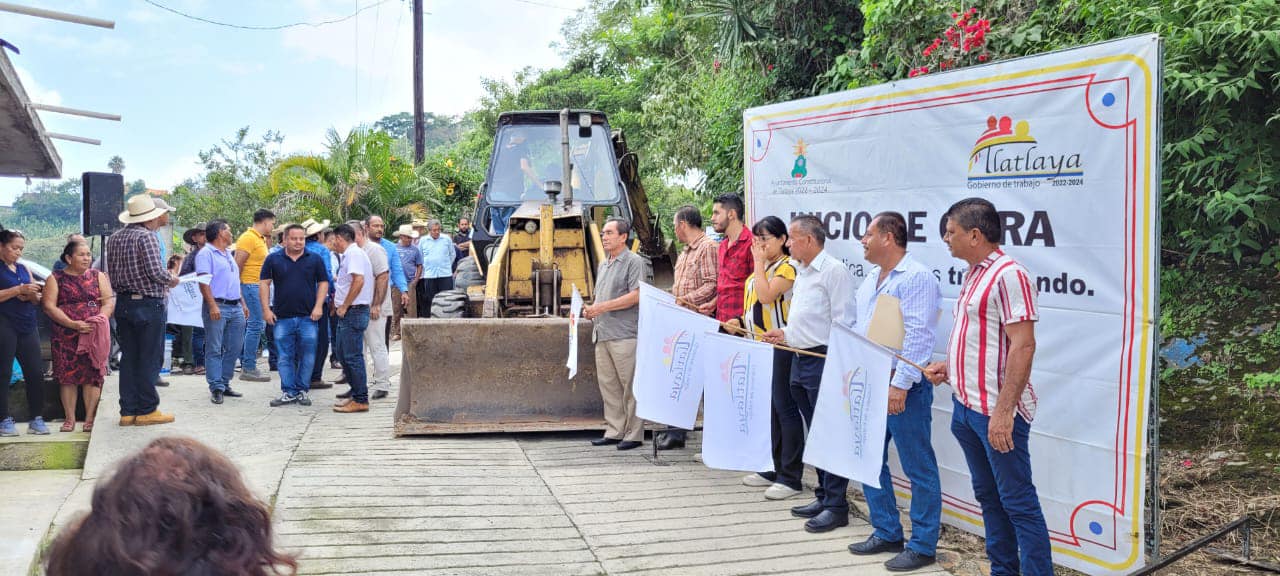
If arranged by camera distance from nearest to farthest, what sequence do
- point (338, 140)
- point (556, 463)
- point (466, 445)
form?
point (556, 463) < point (466, 445) < point (338, 140)

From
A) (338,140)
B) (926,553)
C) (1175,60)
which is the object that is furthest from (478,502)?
(338,140)

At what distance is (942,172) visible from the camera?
518cm

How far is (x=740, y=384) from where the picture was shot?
5.73 m

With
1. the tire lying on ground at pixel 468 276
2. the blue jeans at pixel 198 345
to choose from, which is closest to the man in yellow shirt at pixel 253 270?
the blue jeans at pixel 198 345

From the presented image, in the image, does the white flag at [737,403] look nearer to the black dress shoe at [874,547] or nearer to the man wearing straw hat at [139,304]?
the black dress shoe at [874,547]

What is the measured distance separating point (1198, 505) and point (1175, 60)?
2.70m

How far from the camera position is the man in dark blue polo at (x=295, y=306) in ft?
28.9

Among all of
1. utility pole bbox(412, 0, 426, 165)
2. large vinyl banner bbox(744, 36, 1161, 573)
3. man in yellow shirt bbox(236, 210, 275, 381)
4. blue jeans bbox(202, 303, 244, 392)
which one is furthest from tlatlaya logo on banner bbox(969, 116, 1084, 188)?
utility pole bbox(412, 0, 426, 165)

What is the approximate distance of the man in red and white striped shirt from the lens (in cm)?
390

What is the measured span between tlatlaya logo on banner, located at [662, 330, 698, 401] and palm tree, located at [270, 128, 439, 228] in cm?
1277

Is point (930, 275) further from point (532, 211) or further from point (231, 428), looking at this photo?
point (231, 428)

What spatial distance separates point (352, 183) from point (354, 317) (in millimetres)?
10370

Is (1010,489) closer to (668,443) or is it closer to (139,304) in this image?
(668,443)

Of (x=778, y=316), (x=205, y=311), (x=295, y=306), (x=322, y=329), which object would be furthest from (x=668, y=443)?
(x=205, y=311)
